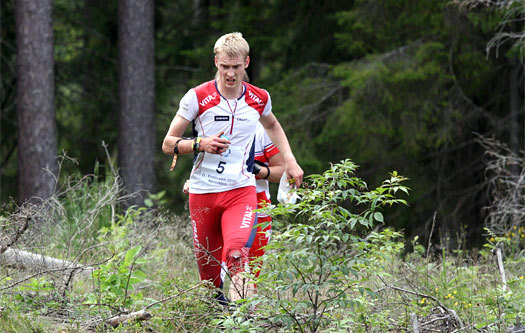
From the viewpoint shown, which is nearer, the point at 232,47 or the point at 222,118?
the point at 232,47

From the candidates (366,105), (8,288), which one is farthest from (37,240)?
(366,105)

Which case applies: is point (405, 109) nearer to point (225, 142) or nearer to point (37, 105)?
point (37, 105)

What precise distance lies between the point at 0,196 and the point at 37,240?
11.6m

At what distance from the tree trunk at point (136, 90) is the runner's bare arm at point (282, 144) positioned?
784cm

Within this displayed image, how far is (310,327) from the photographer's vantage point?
4.47 metres

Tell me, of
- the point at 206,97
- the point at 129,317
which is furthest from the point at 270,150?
the point at 129,317

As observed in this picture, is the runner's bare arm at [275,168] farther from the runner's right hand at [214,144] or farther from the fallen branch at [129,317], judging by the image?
the fallen branch at [129,317]

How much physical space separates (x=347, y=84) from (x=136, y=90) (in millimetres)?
3797

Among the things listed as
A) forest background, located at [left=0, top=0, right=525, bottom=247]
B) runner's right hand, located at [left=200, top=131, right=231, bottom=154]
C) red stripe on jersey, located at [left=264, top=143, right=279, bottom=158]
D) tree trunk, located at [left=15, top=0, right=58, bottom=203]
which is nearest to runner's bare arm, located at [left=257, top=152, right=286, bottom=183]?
red stripe on jersey, located at [left=264, top=143, right=279, bottom=158]

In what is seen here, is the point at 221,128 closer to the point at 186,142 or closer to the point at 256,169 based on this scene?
the point at 186,142

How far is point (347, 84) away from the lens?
12.6 metres

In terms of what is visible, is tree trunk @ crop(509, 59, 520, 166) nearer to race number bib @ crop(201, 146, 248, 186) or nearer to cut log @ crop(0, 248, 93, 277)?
race number bib @ crop(201, 146, 248, 186)

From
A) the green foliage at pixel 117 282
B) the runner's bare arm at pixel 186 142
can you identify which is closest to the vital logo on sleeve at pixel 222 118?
the runner's bare arm at pixel 186 142

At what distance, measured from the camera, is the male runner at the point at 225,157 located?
17.3 feet
